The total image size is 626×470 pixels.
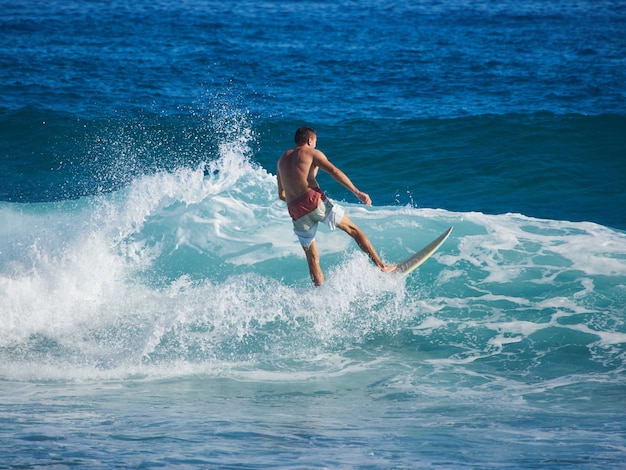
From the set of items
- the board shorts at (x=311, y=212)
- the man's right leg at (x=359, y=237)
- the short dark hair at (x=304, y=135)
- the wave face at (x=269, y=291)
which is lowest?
the wave face at (x=269, y=291)

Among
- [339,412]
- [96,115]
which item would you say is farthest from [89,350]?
[96,115]

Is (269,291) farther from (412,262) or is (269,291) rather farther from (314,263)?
(412,262)

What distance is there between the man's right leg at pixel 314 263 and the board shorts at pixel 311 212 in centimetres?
13

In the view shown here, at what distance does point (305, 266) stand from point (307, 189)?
260 cm

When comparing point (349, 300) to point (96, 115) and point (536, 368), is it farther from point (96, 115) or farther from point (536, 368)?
point (96, 115)

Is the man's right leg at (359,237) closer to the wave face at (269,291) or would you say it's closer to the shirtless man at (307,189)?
the shirtless man at (307,189)

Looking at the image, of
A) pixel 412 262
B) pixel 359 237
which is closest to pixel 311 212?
pixel 359 237

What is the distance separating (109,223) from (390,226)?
393 centimetres

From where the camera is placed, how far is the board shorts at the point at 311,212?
7480mm

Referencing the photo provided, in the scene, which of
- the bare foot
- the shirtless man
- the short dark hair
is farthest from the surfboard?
the short dark hair

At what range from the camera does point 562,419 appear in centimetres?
573

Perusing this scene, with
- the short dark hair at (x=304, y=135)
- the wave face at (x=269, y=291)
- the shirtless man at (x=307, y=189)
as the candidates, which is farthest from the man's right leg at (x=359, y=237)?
the short dark hair at (x=304, y=135)

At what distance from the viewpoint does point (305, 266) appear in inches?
390

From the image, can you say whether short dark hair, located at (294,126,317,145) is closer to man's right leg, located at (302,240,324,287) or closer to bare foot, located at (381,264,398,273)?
man's right leg, located at (302,240,324,287)
